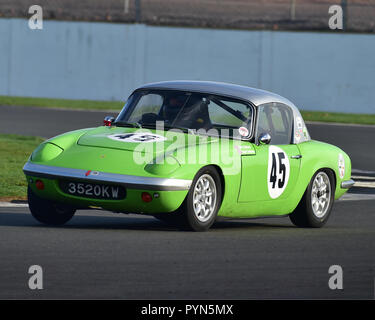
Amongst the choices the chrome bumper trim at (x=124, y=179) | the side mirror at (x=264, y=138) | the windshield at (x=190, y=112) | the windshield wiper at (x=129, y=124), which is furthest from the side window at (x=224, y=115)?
the chrome bumper trim at (x=124, y=179)

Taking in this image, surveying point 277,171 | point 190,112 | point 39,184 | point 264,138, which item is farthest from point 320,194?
point 39,184

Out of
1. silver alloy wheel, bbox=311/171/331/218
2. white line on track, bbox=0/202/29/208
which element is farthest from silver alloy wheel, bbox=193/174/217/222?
white line on track, bbox=0/202/29/208

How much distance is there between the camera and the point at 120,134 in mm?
9922

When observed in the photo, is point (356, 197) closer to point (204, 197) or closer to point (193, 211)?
point (204, 197)

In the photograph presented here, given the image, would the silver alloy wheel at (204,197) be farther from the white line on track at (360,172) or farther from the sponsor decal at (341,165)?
the white line on track at (360,172)

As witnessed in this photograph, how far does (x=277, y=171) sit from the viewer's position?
34.1ft

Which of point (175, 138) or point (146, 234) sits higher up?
point (175, 138)

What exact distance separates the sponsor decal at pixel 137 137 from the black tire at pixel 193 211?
60cm

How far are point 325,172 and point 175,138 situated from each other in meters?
2.22

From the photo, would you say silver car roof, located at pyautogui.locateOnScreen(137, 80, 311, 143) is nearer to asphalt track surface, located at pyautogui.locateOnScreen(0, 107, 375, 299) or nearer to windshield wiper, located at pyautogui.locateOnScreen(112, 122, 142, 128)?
windshield wiper, located at pyautogui.locateOnScreen(112, 122, 142, 128)

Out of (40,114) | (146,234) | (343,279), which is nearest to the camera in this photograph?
(343,279)

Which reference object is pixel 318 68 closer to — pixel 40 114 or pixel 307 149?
pixel 40 114
